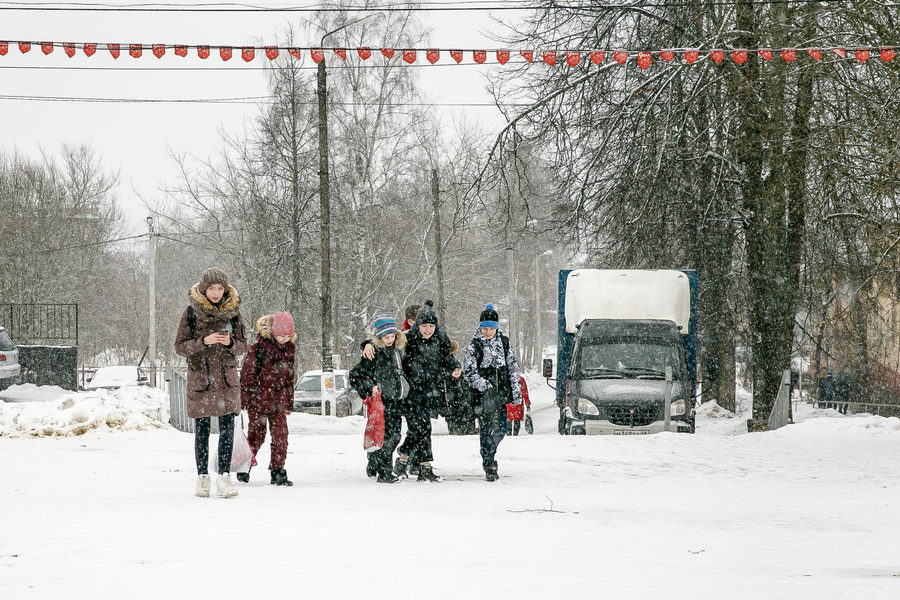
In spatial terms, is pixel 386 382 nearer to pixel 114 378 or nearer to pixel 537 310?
pixel 114 378

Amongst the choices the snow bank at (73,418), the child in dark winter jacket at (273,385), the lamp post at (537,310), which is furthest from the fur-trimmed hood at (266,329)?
the lamp post at (537,310)

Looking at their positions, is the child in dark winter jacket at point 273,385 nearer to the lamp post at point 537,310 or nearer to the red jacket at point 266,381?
the red jacket at point 266,381

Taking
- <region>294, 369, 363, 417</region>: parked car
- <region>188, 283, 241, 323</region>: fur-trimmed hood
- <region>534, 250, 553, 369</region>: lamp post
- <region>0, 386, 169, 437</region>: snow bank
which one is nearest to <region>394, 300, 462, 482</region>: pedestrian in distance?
<region>188, 283, 241, 323</region>: fur-trimmed hood

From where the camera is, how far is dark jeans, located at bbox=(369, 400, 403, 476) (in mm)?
8969

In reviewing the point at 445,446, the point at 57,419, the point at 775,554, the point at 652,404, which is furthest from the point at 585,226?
the point at 775,554

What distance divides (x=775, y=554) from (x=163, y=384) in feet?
129

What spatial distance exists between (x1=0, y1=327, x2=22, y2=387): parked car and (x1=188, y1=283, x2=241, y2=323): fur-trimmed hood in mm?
16245

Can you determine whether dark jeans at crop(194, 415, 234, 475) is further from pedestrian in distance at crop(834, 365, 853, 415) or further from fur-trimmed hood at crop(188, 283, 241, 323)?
pedestrian in distance at crop(834, 365, 853, 415)

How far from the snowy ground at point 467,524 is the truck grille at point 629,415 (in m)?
2.01

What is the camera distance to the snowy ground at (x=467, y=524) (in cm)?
470

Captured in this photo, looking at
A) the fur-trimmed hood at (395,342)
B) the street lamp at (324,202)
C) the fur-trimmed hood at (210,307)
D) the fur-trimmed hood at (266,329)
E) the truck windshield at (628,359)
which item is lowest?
the truck windshield at (628,359)

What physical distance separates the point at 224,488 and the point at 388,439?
5.89ft


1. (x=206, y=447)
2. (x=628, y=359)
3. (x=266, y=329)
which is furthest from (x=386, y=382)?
(x=628, y=359)

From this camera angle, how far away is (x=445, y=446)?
12.6m
